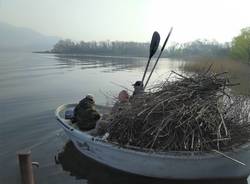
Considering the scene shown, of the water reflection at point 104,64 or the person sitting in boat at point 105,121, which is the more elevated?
the person sitting in boat at point 105,121

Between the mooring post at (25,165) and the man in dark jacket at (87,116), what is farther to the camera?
the man in dark jacket at (87,116)

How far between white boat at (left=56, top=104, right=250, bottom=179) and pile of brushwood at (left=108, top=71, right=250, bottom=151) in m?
0.18

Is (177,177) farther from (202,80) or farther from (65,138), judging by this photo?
(65,138)

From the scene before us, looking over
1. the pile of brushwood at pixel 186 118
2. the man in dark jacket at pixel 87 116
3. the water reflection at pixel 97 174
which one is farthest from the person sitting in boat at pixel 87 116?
the pile of brushwood at pixel 186 118

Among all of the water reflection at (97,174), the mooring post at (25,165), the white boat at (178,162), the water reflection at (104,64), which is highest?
the mooring post at (25,165)

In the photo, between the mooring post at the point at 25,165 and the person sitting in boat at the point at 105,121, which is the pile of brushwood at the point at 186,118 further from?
the mooring post at the point at 25,165

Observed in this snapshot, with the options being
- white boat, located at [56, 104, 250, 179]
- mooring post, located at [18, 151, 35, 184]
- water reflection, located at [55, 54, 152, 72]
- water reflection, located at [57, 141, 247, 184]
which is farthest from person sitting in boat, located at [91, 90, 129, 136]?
water reflection, located at [55, 54, 152, 72]

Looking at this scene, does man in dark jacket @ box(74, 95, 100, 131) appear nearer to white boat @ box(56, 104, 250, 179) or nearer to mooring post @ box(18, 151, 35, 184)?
white boat @ box(56, 104, 250, 179)

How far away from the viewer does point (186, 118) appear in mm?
6871

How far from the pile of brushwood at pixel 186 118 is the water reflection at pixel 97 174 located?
2.78 ft

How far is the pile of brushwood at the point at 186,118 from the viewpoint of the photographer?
6744mm

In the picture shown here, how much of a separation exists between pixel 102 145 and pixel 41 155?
2.36m

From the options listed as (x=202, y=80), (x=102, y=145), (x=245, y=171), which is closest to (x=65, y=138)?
(x=102, y=145)

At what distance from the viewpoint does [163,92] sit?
7820 millimetres
